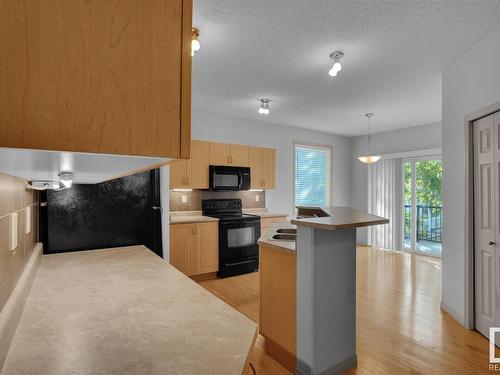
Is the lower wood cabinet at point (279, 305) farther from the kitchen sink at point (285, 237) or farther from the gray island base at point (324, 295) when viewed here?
the kitchen sink at point (285, 237)

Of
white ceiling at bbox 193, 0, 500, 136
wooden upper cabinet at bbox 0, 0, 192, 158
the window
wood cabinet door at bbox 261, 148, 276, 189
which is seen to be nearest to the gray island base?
wooden upper cabinet at bbox 0, 0, 192, 158

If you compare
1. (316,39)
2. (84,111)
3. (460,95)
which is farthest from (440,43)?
(84,111)

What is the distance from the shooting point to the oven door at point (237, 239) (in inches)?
168

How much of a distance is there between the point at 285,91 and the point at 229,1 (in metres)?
1.90

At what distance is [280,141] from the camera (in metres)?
5.79

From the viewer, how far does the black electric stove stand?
4.26 metres

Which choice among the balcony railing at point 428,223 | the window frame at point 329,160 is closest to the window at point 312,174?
the window frame at point 329,160

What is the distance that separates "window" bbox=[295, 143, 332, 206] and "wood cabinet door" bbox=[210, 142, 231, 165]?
1960 mm

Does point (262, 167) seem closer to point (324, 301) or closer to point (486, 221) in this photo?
point (486, 221)

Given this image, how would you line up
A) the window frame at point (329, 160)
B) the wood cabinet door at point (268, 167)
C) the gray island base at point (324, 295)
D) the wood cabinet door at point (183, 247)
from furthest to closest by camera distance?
1. the window frame at point (329, 160)
2. the wood cabinet door at point (268, 167)
3. the wood cabinet door at point (183, 247)
4. the gray island base at point (324, 295)

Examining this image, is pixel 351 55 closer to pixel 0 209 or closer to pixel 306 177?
pixel 0 209

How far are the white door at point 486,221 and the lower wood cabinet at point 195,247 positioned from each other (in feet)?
10.0

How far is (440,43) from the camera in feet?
8.46
